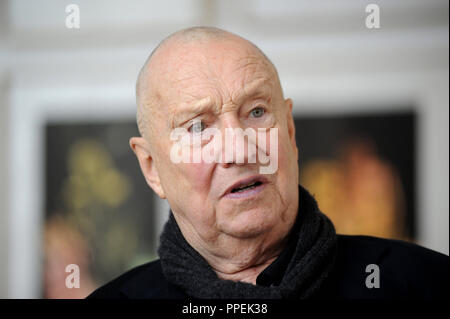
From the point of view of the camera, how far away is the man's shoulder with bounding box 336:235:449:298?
114 cm

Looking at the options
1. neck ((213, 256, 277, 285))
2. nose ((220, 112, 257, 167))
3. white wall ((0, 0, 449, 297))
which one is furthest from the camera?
white wall ((0, 0, 449, 297))

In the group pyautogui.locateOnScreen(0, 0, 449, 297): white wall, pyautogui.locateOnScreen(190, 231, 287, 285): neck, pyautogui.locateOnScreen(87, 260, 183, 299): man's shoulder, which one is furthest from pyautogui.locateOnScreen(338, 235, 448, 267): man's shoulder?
pyautogui.locateOnScreen(0, 0, 449, 297): white wall

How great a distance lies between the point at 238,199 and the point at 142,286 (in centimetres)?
43

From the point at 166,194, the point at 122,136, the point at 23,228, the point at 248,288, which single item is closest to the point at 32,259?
the point at 23,228

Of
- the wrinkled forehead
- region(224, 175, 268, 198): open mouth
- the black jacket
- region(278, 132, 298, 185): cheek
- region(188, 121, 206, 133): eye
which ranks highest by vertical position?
the wrinkled forehead

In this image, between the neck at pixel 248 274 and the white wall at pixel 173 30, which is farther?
the white wall at pixel 173 30

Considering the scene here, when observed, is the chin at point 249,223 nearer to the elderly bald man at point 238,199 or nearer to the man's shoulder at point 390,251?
the elderly bald man at point 238,199

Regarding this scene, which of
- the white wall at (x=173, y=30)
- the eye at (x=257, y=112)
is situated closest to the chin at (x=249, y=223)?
the eye at (x=257, y=112)

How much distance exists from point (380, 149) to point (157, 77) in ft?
5.52

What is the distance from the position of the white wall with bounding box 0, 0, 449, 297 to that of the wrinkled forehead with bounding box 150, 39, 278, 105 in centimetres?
127

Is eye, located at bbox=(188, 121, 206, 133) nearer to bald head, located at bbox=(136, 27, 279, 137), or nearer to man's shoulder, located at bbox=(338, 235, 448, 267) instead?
bald head, located at bbox=(136, 27, 279, 137)

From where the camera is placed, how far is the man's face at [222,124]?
108 cm

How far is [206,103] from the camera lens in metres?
1.08
